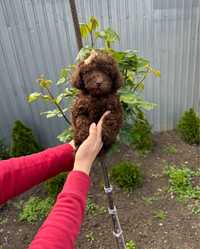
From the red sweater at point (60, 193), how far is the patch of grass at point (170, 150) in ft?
5.71

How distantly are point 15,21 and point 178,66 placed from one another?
60.4 inches

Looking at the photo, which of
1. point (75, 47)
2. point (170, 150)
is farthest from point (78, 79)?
point (170, 150)

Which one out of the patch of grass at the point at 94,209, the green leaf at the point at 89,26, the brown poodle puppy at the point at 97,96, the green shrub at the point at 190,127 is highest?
the green leaf at the point at 89,26

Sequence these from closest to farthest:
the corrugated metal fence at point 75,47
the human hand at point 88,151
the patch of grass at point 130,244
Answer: the human hand at point 88,151, the patch of grass at point 130,244, the corrugated metal fence at point 75,47

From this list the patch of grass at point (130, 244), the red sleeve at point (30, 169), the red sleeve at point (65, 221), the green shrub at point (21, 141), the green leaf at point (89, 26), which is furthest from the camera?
the green shrub at point (21, 141)

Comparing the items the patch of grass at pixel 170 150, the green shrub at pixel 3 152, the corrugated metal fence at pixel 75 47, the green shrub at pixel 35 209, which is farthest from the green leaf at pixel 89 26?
the green shrub at pixel 3 152

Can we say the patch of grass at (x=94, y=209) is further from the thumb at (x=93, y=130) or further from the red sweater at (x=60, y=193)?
the thumb at (x=93, y=130)

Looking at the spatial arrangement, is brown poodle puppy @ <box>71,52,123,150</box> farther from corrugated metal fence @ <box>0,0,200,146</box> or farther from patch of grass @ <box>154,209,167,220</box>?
corrugated metal fence @ <box>0,0,200,146</box>

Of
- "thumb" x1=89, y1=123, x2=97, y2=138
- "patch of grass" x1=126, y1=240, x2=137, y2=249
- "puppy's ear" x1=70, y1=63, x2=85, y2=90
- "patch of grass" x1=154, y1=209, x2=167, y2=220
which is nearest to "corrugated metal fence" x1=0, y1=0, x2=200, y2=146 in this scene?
"patch of grass" x1=154, y1=209, x2=167, y2=220

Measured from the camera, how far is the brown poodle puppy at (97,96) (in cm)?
91

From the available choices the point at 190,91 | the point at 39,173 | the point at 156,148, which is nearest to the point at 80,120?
the point at 39,173

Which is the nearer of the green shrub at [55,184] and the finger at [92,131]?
the finger at [92,131]

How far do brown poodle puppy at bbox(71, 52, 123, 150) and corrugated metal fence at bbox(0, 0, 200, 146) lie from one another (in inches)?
63.4

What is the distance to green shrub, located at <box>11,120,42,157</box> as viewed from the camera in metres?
2.56
